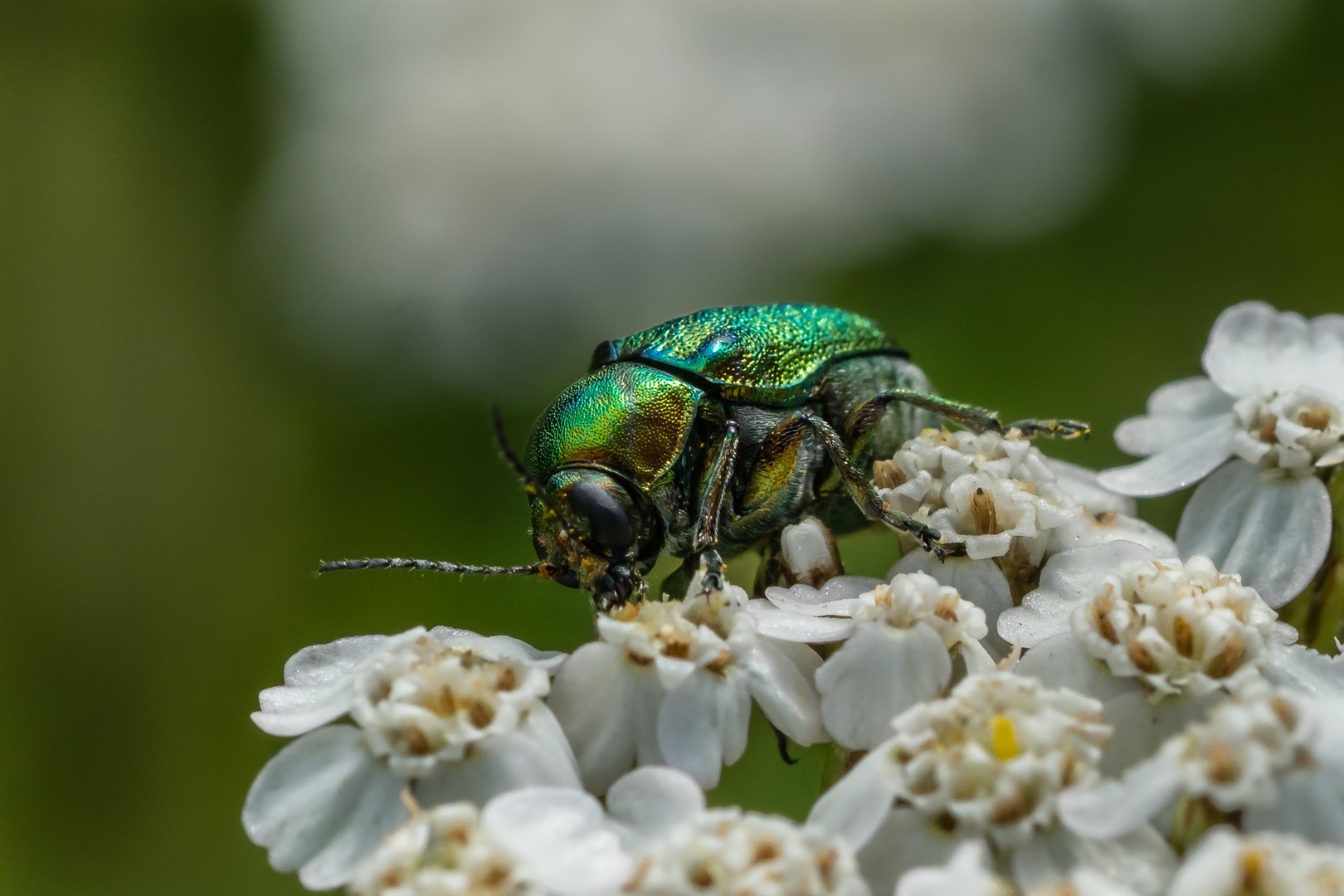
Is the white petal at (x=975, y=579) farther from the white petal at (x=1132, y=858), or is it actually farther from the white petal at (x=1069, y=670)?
the white petal at (x=1132, y=858)

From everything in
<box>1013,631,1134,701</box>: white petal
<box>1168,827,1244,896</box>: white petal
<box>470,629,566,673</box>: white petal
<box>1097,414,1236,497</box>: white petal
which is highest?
<box>1097,414,1236,497</box>: white petal

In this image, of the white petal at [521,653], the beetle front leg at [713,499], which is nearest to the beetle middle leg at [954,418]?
the beetle front leg at [713,499]

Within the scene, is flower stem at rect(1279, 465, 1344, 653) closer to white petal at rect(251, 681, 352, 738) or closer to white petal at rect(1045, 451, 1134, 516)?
white petal at rect(1045, 451, 1134, 516)

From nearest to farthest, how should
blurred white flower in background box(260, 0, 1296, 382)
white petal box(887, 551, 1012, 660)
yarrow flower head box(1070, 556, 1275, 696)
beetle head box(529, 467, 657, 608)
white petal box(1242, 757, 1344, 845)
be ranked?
1. white petal box(1242, 757, 1344, 845)
2. yarrow flower head box(1070, 556, 1275, 696)
3. white petal box(887, 551, 1012, 660)
4. beetle head box(529, 467, 657, 608)
5. blurred white flower in background box(260, 0, 1296, 382)

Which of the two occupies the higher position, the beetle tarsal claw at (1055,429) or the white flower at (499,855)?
the beetle tarsal claw at (1055,429)

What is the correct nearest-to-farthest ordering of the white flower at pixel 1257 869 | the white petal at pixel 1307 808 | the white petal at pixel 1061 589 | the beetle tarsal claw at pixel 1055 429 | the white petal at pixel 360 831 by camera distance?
the white flower at pixel 1257 869, the white petal at pixel 1307 808, the white petal at pixel 360 831, the white petal at pixel 1061 589, the beetle tarsal claw at pixel 1055 429

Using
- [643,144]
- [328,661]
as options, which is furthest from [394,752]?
[643,144]

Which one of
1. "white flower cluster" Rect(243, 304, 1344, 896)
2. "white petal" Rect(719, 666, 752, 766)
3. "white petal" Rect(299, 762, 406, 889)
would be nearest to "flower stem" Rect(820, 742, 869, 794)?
"white flower cluster" Rect(243, 304, 1344, 896)
